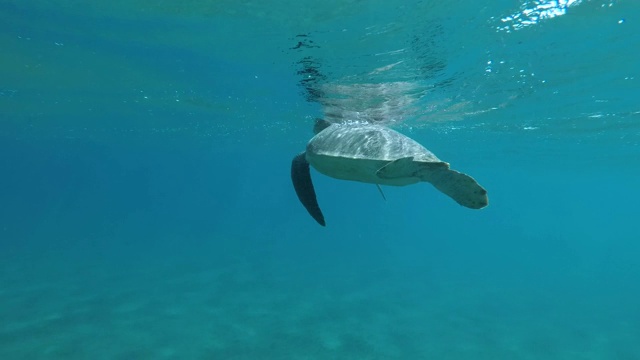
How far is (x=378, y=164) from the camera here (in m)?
5.62

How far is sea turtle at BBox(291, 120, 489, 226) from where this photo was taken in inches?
192

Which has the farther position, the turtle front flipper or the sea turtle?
the turtle front flipper

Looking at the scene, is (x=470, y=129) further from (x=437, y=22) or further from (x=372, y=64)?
(x=437, y=22)

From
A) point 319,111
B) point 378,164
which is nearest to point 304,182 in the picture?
point 378,164

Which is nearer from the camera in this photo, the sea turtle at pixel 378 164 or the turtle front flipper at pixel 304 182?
the sea turtle at pixel 378 164

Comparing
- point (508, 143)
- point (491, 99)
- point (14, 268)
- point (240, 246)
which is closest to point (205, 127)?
point (240, 246)

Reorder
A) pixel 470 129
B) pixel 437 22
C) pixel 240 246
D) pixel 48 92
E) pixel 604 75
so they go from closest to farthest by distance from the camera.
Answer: pixel 437 22, pixel 604 75, pixel 48 92, pixel 470 129, pixel 240 246

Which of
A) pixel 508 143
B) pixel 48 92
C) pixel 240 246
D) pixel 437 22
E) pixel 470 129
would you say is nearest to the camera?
pixel 437 22

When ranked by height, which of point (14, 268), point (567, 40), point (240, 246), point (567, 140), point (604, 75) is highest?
point (567, 40)

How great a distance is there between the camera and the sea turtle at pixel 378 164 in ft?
16.0

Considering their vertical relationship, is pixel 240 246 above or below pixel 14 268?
below

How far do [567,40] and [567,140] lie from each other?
763 inches

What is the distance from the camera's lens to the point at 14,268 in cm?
2473

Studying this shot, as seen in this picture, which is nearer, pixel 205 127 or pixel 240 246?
pixel 205 127
